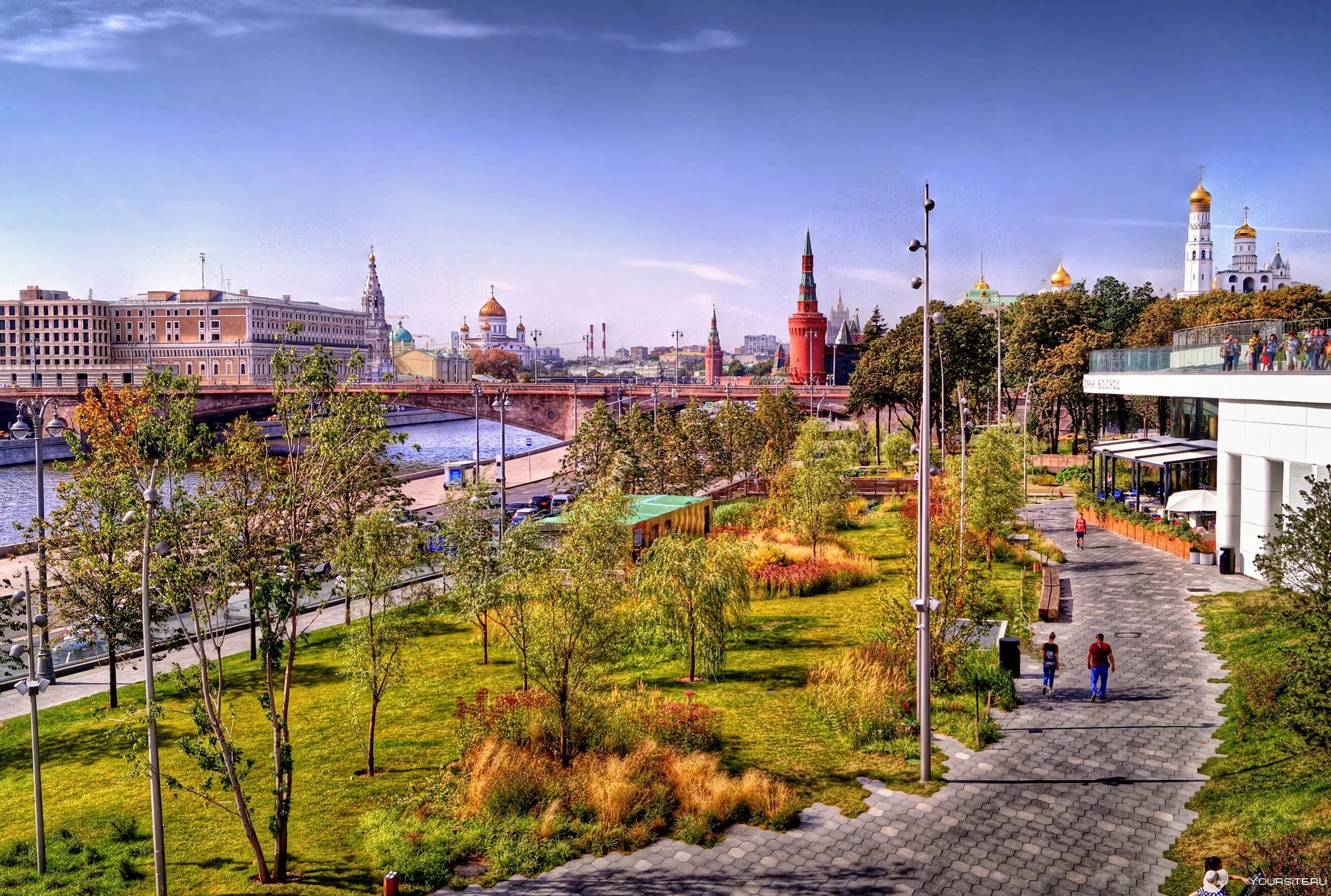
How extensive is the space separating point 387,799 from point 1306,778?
13.7 metres

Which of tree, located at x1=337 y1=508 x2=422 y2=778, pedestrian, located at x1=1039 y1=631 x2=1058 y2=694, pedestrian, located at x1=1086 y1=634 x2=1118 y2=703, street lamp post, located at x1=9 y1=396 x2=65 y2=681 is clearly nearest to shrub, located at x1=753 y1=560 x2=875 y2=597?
pedestrian, located at x1=1039 y1=631 x2=1058 y2=694

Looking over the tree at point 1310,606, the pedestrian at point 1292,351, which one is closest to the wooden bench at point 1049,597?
the pedestrian at point 1292,351

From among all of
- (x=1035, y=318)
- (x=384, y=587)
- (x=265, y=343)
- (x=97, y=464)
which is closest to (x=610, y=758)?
(x=384, y=587)

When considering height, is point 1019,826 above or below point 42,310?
below

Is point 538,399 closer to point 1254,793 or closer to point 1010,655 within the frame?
point 1010,655

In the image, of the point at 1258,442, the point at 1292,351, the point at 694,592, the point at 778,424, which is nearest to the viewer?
the point at 694,592

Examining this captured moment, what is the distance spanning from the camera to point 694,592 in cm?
2116

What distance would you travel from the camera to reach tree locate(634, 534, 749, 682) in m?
21.2

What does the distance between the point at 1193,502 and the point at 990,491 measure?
7.31 metres

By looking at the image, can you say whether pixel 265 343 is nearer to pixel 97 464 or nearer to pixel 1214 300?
pixel 1214 300

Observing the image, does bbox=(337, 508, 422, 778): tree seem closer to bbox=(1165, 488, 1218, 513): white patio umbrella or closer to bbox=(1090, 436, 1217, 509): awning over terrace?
bbox=(1165, 488, 1218, 513): white patio umbrella

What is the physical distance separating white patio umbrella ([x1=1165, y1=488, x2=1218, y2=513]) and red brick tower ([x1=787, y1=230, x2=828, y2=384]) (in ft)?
322

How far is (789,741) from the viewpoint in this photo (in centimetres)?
1733

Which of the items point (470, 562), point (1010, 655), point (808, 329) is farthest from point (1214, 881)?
point (808, 329)
